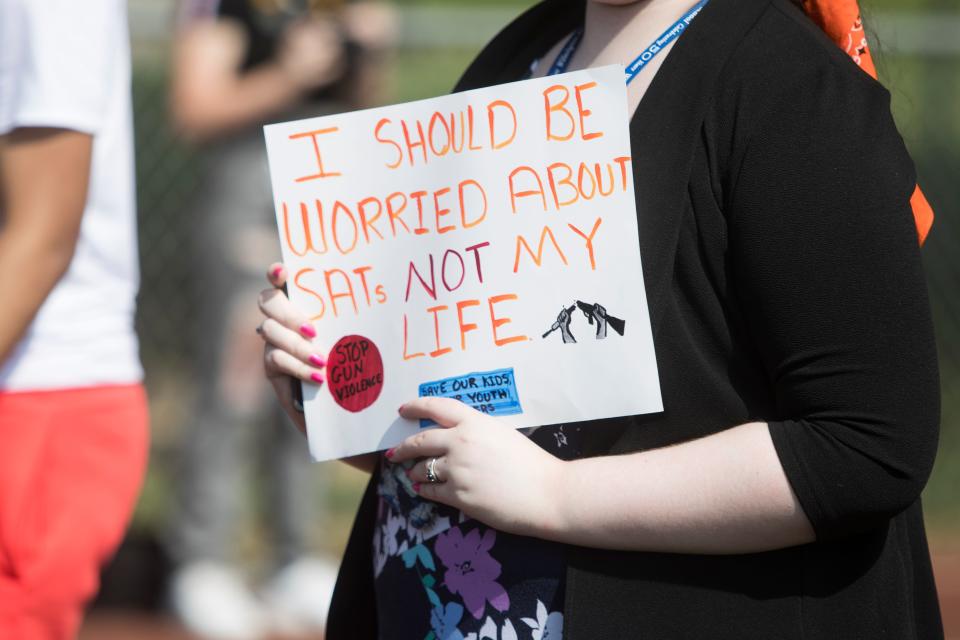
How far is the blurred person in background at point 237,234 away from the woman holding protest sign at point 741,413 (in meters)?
2.81

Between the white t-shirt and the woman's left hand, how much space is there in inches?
30.0

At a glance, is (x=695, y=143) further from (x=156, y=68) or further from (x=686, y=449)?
(x=156, y=68)

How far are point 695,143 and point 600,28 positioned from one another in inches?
12.3

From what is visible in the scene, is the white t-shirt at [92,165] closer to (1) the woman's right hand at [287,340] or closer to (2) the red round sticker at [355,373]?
(1) the woman's right hand at [287,340]

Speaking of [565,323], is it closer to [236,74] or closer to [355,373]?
[355,373]

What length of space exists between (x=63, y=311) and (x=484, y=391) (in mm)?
830

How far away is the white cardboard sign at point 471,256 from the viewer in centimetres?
138

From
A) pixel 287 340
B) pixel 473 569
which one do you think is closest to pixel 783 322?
pixel 473 569

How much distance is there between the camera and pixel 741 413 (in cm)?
133

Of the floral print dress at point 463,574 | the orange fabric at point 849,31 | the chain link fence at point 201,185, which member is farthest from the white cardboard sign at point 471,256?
the chain link fence at point 201,185

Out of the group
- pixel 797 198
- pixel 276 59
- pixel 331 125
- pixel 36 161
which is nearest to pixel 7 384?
pixel 36 161

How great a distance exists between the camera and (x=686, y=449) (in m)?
1.33

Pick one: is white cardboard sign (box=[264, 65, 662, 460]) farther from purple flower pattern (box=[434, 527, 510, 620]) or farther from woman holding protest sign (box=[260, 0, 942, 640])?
purple flower pattern (box=[434, 527, 510, 620])

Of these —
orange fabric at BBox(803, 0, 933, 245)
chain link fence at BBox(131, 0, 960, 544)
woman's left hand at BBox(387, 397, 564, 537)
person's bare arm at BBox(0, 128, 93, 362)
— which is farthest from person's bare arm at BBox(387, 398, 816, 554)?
chain link fence at BBox(131, 0, 960, 544)
